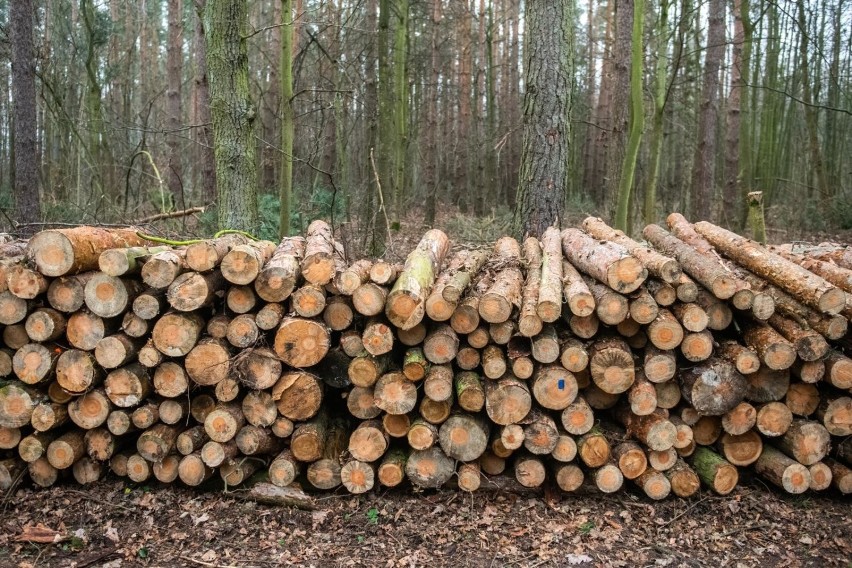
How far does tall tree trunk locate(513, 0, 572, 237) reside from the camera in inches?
261

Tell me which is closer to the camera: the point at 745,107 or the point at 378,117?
the point at 378,117

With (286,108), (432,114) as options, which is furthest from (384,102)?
(432,114)

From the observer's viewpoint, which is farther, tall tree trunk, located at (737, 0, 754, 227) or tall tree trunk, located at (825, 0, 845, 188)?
tall tree trunk, located at (825, 0, 845, 188)

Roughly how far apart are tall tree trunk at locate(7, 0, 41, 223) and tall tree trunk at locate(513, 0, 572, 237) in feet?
21.5

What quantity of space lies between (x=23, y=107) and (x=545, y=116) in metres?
6.93

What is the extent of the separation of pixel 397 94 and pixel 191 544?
32.7ft

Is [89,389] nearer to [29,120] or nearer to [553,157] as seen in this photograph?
[553,157]

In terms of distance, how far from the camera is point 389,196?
1187 cm

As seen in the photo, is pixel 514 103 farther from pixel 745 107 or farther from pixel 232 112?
pixel 232 112

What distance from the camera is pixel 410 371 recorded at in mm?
3895

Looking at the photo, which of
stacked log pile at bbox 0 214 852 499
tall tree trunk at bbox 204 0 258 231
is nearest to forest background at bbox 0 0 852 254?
tall tree trunk at bbox 204 0 258 231

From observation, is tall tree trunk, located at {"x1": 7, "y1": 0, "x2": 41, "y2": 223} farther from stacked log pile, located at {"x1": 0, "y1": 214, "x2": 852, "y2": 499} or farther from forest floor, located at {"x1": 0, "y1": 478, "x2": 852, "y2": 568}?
forest floor, located at {"x1": 0, "y1": 478, "x2": 852, "y2": 568}

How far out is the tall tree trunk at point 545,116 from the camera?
21.7ft

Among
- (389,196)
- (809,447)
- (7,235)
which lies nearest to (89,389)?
(7,235)
